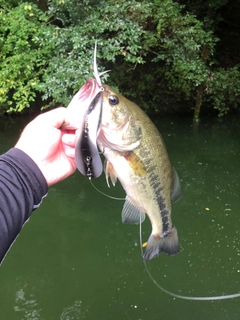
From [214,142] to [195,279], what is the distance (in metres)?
4.26

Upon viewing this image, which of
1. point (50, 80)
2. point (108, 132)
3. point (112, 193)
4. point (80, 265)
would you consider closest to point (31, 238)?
point (80, 265)

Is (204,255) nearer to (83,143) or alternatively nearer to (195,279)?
(195,279)

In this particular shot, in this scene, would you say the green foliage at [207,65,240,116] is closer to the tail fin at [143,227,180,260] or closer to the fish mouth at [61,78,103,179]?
the tail fin at [143,227,180,260]

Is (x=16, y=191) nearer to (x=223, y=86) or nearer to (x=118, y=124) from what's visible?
(x=118, y=124)

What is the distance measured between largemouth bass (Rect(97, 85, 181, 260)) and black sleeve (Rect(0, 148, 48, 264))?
36 centimetres

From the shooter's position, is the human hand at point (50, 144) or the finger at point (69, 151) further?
the finger at point (69, 151)

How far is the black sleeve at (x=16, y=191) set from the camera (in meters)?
1.01

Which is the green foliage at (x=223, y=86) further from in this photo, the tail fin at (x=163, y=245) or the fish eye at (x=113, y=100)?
the fish eye at (x=113, y=100)

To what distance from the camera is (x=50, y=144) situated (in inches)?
49.7

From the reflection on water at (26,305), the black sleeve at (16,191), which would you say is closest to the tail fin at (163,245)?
the black sleeve at (16,191)

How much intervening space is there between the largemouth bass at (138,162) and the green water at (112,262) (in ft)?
6.32

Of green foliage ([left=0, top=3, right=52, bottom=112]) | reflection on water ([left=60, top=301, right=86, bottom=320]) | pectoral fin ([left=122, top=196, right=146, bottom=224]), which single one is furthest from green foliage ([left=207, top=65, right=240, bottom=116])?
pectoral fin ([left=122, top=196, right=146, bottom=224])

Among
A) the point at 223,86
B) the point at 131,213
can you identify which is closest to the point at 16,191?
the point at 131,213

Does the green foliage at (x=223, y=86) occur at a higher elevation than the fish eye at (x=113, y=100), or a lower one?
lower
